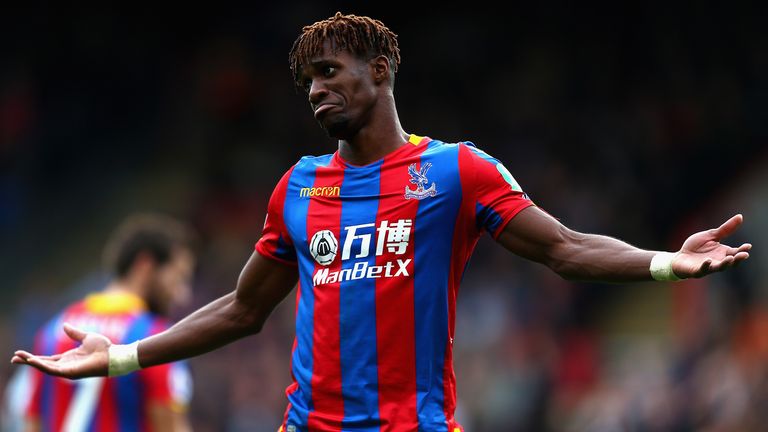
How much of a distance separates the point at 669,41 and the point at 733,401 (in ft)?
21.9

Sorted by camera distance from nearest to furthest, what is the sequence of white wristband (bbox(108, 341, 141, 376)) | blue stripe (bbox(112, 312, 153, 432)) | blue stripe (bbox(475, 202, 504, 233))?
blue stripe (bbox(475, 202, 504, 233))
white wristband (bbox(108, 341, 141, 376))
blue stripe (bbox(112, 312, 153, 432))

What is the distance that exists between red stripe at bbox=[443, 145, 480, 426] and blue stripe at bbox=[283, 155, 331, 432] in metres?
0.49

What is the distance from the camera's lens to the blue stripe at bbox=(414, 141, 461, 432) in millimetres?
4406

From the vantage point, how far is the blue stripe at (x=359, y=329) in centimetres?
437

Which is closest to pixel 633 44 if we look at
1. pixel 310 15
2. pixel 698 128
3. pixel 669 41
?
pixel 669 41

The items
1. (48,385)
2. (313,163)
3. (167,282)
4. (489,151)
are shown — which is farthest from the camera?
(489,151)

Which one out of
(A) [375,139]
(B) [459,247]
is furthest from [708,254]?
(A) [375,139]

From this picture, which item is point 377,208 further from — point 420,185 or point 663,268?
point 663,268

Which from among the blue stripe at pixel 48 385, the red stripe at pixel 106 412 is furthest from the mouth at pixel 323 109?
the blue stripe at pixel 48 385

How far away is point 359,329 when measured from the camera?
4414 mm

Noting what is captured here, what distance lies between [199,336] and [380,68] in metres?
1.28

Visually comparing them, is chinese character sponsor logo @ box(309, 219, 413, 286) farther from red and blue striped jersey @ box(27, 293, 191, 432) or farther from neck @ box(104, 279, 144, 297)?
neck @ box(104, 279, 144, 297)

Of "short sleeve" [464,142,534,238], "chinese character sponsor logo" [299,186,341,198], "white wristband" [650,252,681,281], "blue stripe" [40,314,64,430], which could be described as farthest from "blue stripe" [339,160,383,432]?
"blue stripe" [40,314,64,430]

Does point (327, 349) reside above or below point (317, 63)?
below
